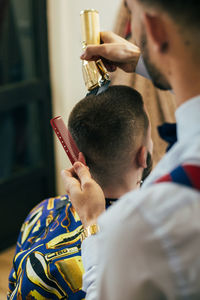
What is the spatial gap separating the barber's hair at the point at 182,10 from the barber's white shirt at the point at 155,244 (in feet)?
0.71

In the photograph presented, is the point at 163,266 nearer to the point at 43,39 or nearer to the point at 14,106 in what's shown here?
the point at 14,106

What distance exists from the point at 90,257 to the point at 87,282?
6 cm

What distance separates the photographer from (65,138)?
1.33 m

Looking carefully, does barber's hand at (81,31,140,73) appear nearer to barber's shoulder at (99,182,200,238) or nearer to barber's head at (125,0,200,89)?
barber's head at (125,0,200,89)

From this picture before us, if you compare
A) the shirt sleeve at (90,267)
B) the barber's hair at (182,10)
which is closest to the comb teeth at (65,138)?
the shirt sleeve at (90,267)

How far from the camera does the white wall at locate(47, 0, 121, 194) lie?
3070 mm

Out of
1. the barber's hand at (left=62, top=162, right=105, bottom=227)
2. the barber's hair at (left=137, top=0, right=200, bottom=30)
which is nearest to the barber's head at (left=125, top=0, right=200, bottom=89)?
the barber's hair at (left=137, top=0, right=200, bottom=30)

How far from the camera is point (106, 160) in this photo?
1.46m

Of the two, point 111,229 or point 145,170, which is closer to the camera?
point 111,229

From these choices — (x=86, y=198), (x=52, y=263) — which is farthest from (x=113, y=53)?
(x=52, y=263)

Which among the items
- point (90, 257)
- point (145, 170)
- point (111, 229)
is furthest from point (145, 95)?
point (111, 229)

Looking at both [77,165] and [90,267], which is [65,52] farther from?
[90,267]

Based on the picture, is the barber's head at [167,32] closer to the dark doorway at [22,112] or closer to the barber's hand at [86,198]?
the barber's hand at [86,198]

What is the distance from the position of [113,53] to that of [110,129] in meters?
0.25
